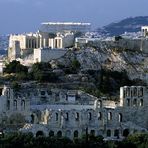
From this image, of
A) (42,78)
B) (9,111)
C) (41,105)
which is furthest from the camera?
(42,78)

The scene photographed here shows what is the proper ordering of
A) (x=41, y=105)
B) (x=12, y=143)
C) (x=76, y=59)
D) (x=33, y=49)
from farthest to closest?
(x=33, y=49), (x=76, y=59), (x=41, y=105), (x=12, y=143)

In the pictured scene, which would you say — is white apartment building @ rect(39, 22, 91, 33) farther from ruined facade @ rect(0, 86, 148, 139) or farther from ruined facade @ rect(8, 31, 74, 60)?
ruined facade @ rect(0, 86, 148, 139)

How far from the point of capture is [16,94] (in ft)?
290

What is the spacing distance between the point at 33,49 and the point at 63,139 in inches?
1480

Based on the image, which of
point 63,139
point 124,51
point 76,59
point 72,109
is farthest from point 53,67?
point 63,139

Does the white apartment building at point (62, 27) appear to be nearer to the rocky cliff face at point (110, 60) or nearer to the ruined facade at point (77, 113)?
the rocky cliff face at point (110, 60)

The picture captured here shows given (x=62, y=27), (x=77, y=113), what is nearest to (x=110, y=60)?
(x=77, y=113)

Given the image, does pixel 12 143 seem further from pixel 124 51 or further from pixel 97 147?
pixel 124 51

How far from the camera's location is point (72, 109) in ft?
278

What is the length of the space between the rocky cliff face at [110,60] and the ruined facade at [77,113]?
1317 centimetres

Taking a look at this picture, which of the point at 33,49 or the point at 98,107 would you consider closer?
the point at 98,107

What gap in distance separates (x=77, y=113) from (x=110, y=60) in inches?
909

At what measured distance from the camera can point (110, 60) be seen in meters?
106

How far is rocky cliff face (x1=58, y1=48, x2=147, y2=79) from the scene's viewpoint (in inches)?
4114
